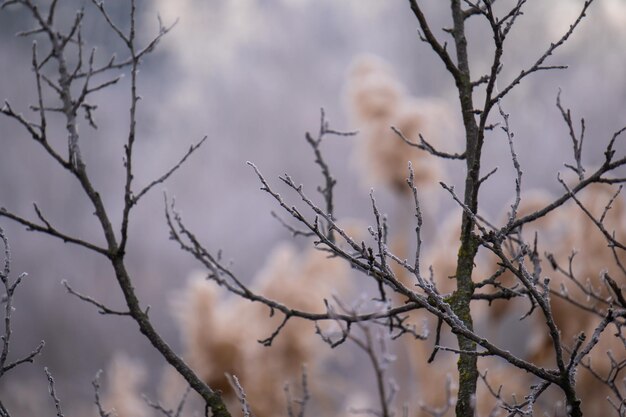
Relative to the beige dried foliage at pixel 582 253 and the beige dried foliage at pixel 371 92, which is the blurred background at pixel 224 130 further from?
the beige dried foliage at pixel 582 253

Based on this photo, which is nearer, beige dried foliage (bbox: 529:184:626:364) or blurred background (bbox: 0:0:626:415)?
beige dried foliage (bbox: 529:184:626:364)

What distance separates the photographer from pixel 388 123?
398 centimetres

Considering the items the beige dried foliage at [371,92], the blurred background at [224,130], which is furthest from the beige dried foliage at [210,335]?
the blurred background at [224,130]

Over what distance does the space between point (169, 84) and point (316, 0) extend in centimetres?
269

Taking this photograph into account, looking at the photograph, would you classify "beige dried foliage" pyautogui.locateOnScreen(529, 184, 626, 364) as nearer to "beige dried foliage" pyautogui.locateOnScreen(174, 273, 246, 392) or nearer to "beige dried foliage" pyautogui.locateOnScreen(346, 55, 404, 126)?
"beige dried foliage" pyautogui.locateOnScreen(346, 55, 404, 126)

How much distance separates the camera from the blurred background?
758 centimetres

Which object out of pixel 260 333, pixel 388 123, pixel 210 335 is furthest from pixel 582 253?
pixel 210 335

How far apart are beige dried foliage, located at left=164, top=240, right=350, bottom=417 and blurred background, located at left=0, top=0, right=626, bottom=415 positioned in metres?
→ 2.62

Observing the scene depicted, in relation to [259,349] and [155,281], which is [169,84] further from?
[259,349]

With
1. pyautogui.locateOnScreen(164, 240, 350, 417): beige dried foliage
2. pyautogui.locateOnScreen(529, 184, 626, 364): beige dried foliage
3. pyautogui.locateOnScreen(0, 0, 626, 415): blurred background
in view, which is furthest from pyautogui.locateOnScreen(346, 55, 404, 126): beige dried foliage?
pyautogui.locateOnScreen(0, 0, 626, 415): blurred background

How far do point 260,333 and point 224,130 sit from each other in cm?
649

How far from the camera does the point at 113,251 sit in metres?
1.01

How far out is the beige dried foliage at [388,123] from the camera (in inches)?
156

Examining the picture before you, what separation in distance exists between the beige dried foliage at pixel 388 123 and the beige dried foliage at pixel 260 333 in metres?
0.65
